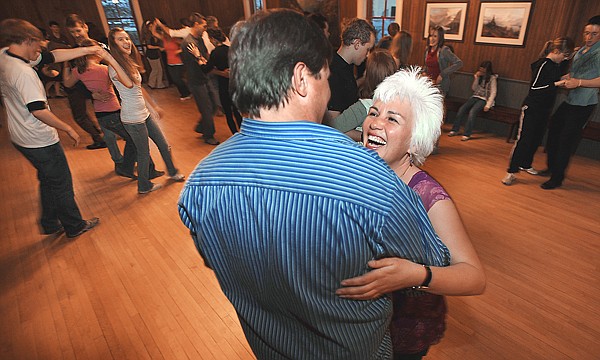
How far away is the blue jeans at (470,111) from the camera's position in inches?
210

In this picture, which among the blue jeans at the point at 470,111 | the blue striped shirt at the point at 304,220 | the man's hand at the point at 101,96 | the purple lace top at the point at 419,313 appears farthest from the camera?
the blue jeans at the point at 470,111

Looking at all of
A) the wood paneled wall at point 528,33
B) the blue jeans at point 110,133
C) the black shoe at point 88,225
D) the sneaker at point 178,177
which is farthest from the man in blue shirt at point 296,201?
the wood paneled wall at point 528,33

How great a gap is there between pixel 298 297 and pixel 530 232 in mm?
3206

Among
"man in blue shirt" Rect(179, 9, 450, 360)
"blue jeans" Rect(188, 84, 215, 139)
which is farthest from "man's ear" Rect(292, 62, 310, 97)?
"blue jeans" Rect(188, 84, 215, 139)

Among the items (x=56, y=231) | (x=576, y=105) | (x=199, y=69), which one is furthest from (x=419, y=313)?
(x=199, y=69)

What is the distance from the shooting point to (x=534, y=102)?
11.9 feet

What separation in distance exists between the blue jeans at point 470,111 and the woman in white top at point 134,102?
4.69m

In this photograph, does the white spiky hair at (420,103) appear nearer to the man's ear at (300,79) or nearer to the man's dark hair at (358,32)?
the man's ear at (300,79)

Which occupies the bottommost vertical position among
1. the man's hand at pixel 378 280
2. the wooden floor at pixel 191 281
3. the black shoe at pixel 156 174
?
the wooden floor at pixel 191 281

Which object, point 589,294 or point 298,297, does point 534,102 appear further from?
point 298,297

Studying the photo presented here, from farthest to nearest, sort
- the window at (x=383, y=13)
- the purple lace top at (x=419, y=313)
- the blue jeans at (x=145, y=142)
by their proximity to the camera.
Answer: the window at (x=383, y=13) < the blue jeans at (x=145, y=142) < the purple lace top at (x=419, y=313)

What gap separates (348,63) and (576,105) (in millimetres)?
2745

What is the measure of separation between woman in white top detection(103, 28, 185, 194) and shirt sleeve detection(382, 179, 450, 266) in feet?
11.0

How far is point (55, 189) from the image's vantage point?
10.0ft
